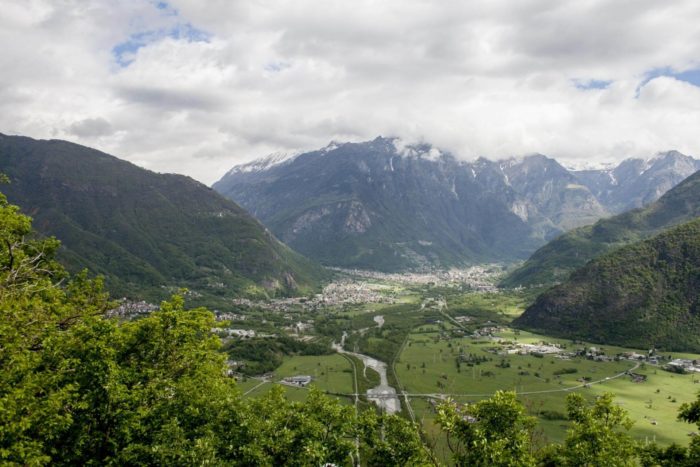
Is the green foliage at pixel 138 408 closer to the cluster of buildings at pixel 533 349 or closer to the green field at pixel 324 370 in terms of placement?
the green field at pixel 324 370

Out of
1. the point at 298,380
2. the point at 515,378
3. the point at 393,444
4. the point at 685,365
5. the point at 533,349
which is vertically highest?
the point at 393,444

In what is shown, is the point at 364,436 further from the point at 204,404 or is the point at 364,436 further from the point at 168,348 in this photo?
the point at 168,348

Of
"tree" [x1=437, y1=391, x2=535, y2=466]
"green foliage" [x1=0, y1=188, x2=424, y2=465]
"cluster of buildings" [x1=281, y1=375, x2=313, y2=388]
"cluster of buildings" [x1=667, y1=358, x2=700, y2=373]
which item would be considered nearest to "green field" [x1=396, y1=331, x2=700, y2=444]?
"cluster of buildings" [x1=667, y1=358, x2=700, y2=373]

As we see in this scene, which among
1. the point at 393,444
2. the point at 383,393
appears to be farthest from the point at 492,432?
the point at 383,393

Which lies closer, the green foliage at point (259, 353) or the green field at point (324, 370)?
the green field at point (324, 370)

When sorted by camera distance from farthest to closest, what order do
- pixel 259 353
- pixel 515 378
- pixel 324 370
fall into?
pixel 259 353
pixel 324 370
pixel 515 378

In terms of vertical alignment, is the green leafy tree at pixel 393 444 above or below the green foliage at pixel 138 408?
below

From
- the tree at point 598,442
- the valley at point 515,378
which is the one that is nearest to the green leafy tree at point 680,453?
the tree at point 598,442

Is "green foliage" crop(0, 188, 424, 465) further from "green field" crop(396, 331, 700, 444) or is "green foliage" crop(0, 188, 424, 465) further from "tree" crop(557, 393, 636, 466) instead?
"green field" crop(396, 331, 700, 444)

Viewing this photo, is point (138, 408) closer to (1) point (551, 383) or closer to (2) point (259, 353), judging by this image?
(1) point (551, 383)
